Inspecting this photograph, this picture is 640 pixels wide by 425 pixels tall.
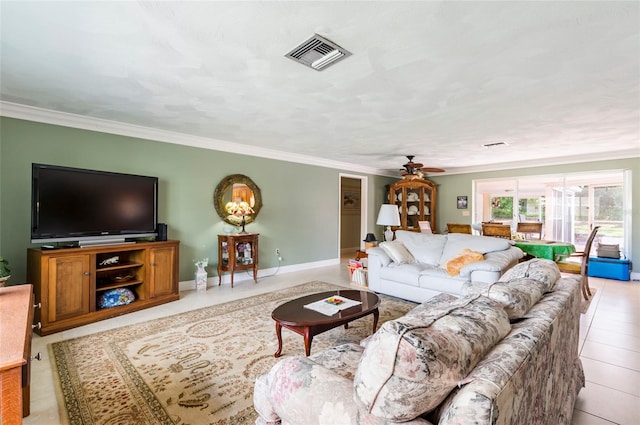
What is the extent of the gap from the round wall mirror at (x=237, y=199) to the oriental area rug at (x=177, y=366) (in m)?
1.81

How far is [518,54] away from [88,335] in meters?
4.29

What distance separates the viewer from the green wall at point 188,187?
319 centimetres

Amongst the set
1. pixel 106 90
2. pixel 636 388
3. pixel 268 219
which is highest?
pixel 106 90

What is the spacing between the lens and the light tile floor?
5.98 ft

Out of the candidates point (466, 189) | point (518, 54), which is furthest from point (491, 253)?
point (466, 189)

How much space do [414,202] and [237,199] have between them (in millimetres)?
4738

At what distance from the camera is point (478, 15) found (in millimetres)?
1653

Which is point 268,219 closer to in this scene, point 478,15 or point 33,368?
point 33,368

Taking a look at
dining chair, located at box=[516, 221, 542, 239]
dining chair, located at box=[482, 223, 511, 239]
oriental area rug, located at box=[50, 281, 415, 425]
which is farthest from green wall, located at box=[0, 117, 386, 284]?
dining chair, located at box=[516, 221, 542, 239]

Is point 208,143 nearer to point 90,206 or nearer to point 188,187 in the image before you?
point 188,187

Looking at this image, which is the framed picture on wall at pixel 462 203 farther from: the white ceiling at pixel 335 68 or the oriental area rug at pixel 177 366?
the oriental area rug at pixel 177 366

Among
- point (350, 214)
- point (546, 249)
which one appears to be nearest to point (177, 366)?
point (546, 249)

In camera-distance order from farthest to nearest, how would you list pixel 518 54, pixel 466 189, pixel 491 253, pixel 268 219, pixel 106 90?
pixel 466 189, pixel 268 219, pixel 491 253, pixel 106 90, pixel 518 54

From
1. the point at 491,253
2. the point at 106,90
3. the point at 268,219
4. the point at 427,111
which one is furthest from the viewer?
the point at 268,219
